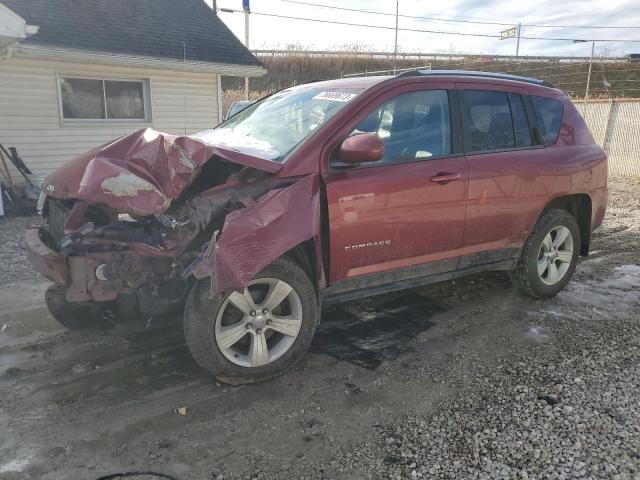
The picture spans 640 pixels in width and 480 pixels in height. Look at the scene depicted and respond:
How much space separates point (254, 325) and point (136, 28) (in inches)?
422

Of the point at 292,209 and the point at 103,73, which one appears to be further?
the point at 103,73

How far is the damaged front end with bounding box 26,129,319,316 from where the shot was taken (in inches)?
121

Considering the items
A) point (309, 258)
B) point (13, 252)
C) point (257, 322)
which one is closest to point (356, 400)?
point (257, 322)

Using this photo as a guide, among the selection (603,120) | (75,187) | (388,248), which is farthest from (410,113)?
(603,120)

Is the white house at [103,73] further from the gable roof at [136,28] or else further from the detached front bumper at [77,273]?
the detached front bumper at [77,273]

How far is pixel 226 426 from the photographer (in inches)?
114

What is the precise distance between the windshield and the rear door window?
105 cm

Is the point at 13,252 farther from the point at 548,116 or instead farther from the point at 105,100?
the point at 548,116

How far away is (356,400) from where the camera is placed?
318cm

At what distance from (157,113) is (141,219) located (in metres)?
9.33

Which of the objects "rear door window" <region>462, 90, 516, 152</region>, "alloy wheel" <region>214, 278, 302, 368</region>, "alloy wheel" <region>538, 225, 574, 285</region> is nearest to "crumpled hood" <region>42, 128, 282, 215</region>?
"alloy wheel" <region>214, 278, 302, 368</region>

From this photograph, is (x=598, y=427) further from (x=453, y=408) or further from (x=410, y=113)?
(x=410, y=113)

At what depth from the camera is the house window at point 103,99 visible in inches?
420

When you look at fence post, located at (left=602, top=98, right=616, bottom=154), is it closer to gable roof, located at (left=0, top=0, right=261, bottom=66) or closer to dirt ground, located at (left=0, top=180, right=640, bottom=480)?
gable roof, located at (left=0, top=0, right=261, bottom=66)
